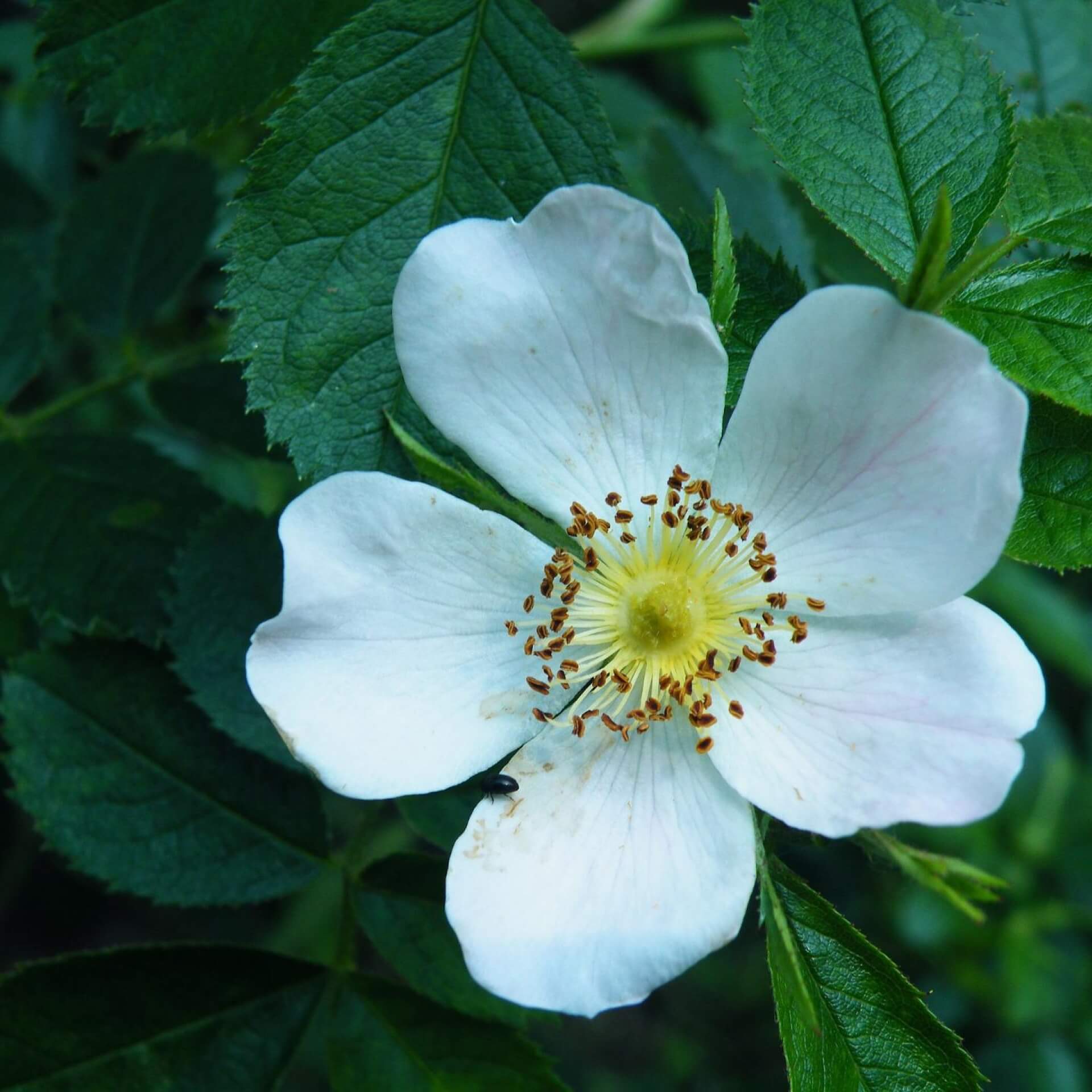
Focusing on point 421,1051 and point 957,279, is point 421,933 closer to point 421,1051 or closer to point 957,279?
point 421,1051

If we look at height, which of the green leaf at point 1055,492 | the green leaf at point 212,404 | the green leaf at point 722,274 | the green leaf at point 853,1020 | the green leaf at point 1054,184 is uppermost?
the green leaf at point 722,274

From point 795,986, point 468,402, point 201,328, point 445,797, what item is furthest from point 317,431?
point 201,328

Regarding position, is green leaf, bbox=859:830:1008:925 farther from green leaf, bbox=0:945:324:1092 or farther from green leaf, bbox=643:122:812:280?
green leaf, bbox=643:122:812:280

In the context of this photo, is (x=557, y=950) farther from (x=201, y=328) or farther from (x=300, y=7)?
(x=201, y=328)

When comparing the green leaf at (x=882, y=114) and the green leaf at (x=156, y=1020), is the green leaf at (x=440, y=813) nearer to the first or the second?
the green leaf at (x=156, y=1020)

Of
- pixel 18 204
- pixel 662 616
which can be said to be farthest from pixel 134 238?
pixel 662 616

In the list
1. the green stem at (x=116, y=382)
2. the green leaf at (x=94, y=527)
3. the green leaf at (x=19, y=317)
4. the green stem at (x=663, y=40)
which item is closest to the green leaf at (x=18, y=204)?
→ the green leaf at (x=19, y=317)
